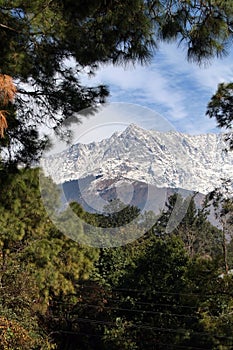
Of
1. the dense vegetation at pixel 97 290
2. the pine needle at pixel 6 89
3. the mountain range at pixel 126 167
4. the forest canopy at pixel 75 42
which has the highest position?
the forest canopy at pixel 75 42

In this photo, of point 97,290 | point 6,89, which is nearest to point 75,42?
point 6,89

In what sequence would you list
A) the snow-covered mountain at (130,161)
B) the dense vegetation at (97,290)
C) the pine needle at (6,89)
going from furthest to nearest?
1. the dense vegetation at (97,290)
2. the snow-covered mountain at (130,161)
3. the pine needle at (6,89)

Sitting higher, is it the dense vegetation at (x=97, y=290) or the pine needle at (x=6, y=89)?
the pine needle at (x=6, y=89)

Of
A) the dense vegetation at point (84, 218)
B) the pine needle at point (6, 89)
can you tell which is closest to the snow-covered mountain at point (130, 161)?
the dense vegetation at point (84, 218)

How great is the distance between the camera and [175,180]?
136 inches

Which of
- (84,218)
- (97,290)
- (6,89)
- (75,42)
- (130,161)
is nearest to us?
(6,89)

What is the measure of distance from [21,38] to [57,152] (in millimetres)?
869

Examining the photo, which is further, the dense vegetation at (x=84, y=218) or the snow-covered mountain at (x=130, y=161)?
the snow-covered mountain at (x=130, y=161)

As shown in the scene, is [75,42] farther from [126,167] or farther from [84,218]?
[84,218]

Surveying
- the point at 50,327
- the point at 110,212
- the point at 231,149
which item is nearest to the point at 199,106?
the point at 231,149

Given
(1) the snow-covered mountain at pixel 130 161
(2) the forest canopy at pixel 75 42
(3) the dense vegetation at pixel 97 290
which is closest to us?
(2) the forest canopy at pixel 75 42

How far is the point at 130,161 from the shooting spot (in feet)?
11.3

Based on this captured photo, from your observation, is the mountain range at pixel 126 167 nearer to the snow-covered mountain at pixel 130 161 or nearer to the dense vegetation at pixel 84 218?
the snow-covered mountain at pixel 130 161

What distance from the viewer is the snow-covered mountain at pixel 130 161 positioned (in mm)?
3334
